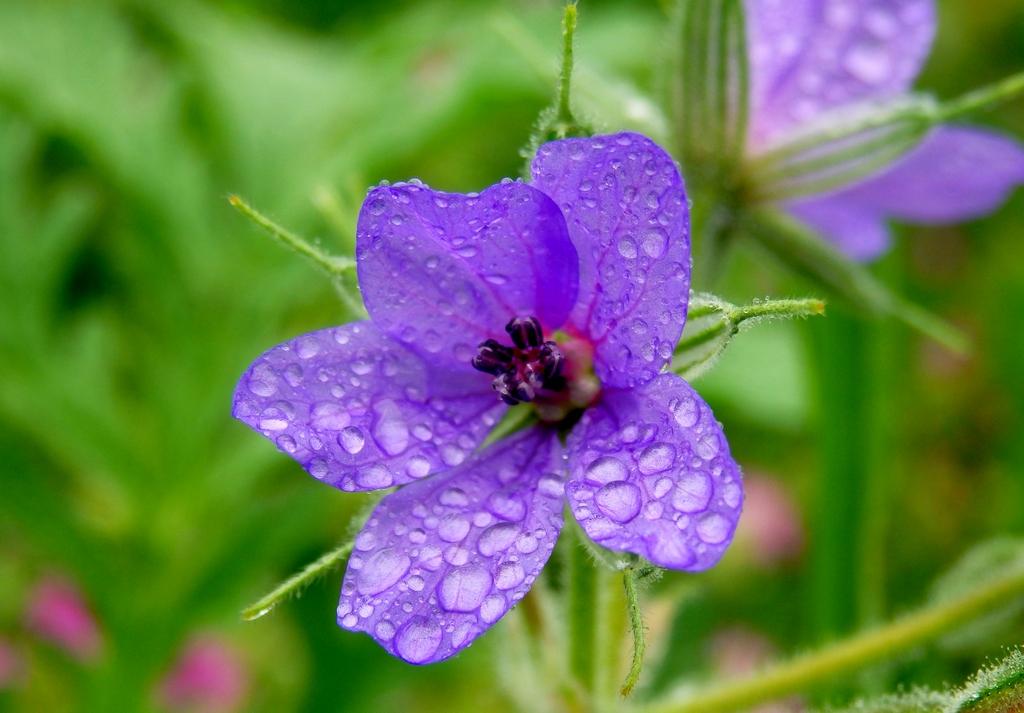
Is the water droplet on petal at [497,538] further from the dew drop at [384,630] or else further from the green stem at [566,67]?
the green stem at [566,67]

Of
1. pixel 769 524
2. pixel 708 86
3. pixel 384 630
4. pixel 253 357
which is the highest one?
pixel 708 86

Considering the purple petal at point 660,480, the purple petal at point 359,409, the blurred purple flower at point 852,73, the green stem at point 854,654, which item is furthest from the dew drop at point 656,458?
the blurred purple flower at point 852,73

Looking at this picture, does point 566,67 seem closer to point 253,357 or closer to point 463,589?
point 463,589

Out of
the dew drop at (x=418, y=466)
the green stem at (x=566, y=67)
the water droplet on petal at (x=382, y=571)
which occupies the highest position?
the green stem at (x=566, y=67)

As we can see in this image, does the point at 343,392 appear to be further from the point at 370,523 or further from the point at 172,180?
the point at 172,180

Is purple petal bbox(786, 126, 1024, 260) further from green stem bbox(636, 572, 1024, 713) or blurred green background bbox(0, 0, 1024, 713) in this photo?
green stem bbox(636, 572, 1024, 713)

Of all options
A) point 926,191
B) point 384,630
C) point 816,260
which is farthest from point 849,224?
point 384,630
